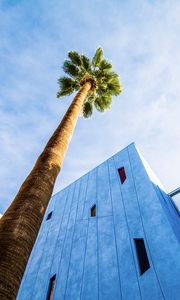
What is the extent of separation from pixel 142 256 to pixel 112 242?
1.91 m

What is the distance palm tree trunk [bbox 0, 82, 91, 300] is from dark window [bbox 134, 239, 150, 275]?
18.7 ft

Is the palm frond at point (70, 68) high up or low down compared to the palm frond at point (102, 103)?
up

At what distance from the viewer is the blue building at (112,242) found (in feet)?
25.0

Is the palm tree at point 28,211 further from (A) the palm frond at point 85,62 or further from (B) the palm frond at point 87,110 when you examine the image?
(A) the palm frond at point 85,62

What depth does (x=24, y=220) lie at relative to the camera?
3379 mm

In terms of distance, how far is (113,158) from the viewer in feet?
51.3

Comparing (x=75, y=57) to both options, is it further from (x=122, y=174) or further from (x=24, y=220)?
(x=24, y=220)

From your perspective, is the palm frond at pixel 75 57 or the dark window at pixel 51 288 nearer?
the dark window at pixel 51 288

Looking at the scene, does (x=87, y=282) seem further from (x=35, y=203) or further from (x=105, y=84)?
(x=105, y=84)

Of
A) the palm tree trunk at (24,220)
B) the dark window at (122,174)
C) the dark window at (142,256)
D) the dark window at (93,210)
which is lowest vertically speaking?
the palm tree trunk at (24,220)

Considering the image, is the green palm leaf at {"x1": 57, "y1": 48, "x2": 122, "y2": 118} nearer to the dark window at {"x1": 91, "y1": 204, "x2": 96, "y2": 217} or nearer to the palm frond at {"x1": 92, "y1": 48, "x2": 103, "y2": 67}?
the palm frond at {"x1": 92, "y1": 48, "x2": 103, "y2": 67}

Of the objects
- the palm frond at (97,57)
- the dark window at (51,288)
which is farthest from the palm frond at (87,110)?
the dark window at (51,288)

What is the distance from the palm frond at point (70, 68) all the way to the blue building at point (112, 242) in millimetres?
6178

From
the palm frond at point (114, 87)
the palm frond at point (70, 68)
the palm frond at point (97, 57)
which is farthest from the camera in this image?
the palm frond at point (114, 87)
